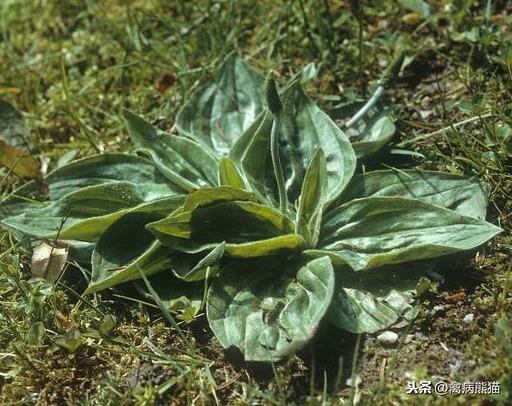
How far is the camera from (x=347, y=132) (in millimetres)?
4078

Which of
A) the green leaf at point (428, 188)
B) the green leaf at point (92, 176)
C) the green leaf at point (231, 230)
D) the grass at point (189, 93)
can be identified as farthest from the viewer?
the green leaf at point (92, 176)

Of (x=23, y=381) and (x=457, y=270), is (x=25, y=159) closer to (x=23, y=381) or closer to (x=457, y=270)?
(x=23, y=381)

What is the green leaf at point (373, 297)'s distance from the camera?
321 cm

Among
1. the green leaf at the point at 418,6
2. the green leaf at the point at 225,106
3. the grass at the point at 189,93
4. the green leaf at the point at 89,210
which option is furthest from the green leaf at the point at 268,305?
the green leaf at the point at 418,6

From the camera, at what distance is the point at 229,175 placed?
11.9 feet

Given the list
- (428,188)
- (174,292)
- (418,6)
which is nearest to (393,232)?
(428,188)

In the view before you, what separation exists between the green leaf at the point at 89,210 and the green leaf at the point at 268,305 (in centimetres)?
48

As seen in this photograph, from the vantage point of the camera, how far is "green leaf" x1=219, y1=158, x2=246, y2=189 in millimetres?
3574

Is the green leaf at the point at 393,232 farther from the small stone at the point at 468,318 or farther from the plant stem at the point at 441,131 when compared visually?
the plant stem at the point at 441,131

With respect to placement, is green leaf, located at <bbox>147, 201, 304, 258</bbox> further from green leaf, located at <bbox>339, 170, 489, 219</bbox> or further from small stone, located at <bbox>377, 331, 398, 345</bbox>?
small stone, located at <bbox>377, 331, 398, 345</bbox>

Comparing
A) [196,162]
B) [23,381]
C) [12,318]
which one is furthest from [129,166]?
[23,381]

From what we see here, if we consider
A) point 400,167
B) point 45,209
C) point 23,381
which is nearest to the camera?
point 23,381

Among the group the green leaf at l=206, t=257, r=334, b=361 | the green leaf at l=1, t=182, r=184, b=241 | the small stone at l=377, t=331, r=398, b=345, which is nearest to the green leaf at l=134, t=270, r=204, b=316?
the green leaf at l=206, t=257, r=334, b=361

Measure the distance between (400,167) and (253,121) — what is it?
79 cm
